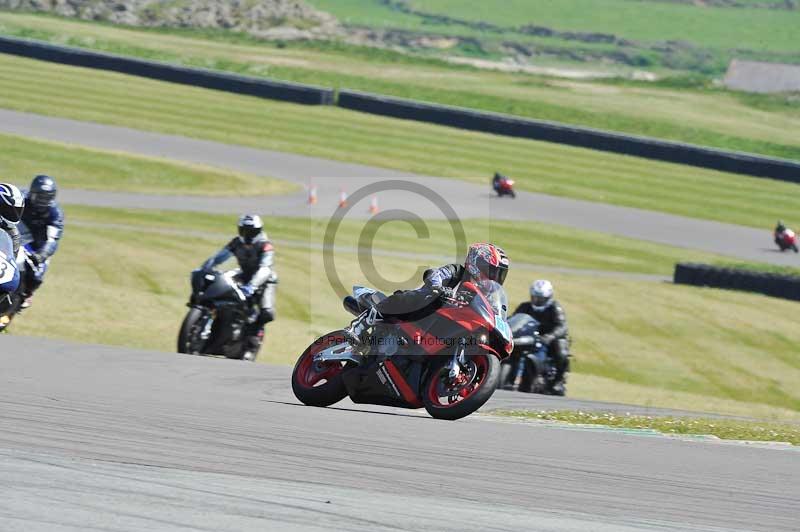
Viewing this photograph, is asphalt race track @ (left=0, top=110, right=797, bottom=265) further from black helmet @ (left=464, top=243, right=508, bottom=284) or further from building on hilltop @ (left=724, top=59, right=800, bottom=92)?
building on hilltop @ (left=724, top=59, right=800, bottom=92)

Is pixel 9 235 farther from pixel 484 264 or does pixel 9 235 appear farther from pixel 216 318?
pixel 484 264

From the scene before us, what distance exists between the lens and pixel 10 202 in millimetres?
11719

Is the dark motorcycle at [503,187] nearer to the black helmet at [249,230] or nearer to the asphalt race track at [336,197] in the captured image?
the asphalt race track at [336,197]

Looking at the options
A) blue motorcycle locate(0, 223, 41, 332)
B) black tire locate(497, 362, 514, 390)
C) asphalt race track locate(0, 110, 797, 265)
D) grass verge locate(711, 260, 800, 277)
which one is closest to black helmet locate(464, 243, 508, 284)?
blue motorcycle locate(0, 223, 41, 332)

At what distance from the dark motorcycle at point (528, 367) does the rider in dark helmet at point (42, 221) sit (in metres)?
5.40

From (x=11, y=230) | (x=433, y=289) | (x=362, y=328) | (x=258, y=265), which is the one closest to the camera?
(x=433, y=289)

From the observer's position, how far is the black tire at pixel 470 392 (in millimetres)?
8570

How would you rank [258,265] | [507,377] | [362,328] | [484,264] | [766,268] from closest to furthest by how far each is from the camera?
1. [484,264]
2. [362,328]
3. [258,265]
4. [507,377]
5. [766,268]

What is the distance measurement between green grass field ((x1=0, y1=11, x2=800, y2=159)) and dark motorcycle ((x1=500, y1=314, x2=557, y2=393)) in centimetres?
3434

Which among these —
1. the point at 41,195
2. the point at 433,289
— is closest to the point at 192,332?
the point at 41,195

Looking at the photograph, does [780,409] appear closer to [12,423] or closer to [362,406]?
[362,406]

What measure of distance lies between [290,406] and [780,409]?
1004cm

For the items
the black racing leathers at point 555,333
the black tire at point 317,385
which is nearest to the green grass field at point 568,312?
the black racing leathers at point 555,333

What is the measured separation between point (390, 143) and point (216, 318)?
95.0ft
